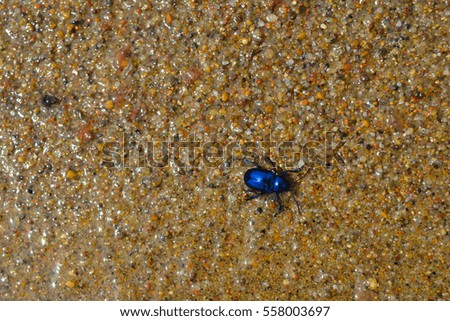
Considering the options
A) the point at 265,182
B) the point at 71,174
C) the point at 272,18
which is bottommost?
the point at 71,174

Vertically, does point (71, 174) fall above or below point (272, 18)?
below

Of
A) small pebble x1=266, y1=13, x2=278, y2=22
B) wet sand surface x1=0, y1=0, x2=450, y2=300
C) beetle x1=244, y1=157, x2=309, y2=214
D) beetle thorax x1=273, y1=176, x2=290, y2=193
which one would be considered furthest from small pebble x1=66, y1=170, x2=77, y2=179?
small pebble x1=266, y1=13, x2=278, y2=22

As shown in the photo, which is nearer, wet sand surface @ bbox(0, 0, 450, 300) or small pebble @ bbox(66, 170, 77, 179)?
wet sand surface @ bbox(0, 0, 450, 300)

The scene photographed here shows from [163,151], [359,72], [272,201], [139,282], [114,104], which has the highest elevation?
[359,72]

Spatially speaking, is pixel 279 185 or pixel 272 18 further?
pixel 272 18

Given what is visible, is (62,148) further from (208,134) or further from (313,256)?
(313,256)

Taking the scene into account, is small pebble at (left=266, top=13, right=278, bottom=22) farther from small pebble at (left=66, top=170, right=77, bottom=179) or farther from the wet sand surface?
small pebble at (left=66, top=170, right=77, bottom=179)

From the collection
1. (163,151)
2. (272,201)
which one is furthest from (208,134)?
(272,201)

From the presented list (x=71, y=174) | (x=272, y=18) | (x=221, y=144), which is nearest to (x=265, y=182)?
(x=221, y=144)

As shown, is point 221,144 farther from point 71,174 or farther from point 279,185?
point 71,174
